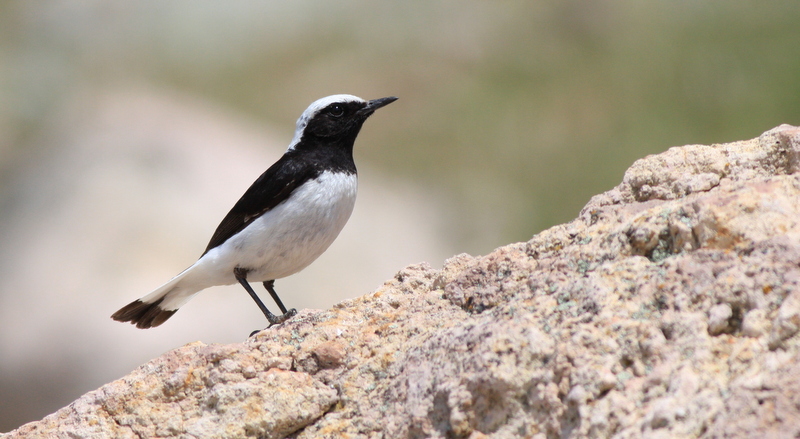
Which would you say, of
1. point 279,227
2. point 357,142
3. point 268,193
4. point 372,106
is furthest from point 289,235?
point 357,142

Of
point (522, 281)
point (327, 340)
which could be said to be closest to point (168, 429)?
point (327, 340)

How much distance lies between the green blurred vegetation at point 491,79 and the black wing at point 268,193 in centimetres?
894

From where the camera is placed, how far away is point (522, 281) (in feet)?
11.3

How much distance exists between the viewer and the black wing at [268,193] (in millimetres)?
6738

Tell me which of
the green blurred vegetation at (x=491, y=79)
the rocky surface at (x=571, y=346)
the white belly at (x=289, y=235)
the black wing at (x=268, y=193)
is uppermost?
the green blurred vegetation at (x=491, y=79)

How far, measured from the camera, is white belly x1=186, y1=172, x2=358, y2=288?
21.3ft

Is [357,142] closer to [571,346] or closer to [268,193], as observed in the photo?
[268,193]

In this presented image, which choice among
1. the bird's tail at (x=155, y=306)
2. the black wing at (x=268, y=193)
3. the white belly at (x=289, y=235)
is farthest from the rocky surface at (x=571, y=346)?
the bird's tail at (x=155, y=306)

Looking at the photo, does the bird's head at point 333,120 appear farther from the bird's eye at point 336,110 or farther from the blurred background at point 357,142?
the blurred background at point 357,142

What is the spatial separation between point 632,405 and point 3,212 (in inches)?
538

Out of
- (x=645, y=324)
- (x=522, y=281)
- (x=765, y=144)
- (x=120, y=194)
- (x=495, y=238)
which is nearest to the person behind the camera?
(x=645, y=324)

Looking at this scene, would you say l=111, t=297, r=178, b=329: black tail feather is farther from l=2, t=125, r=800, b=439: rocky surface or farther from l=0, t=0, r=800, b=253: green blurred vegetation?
l=0, t=0, r=800, b=253: green blurred vegetation

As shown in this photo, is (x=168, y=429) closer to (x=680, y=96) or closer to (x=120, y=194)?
(x=120, y=194)

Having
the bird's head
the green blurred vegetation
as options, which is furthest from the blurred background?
the bird's head
